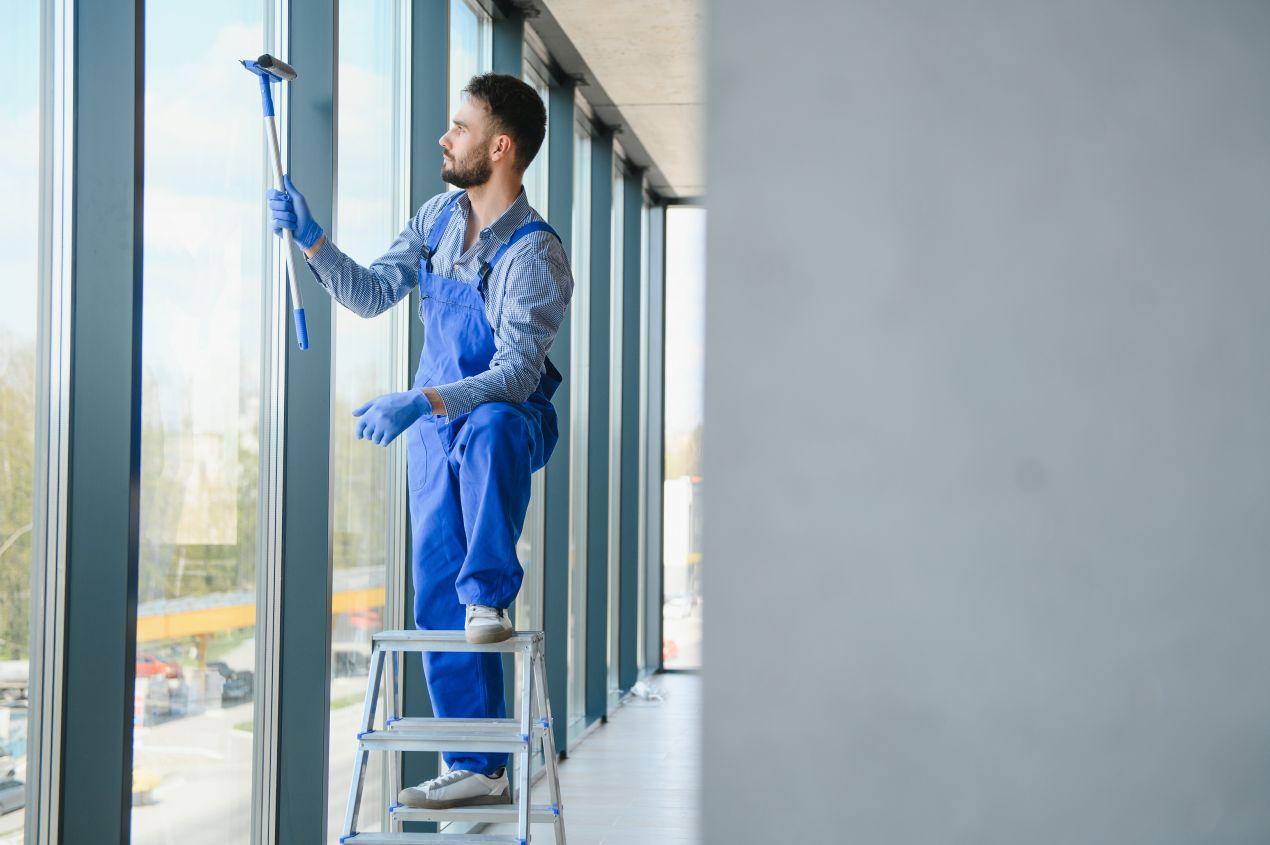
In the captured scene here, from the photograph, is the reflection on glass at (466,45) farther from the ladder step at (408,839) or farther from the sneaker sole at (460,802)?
the ladder step at (408,839)

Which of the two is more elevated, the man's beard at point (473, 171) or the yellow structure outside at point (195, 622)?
the man's beard at point (473, 171)

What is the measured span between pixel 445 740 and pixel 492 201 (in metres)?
1.00

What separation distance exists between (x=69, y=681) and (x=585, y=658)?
3748mm

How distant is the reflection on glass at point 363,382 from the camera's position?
2725 mm

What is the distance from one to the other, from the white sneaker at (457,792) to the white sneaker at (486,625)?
291 millimetres

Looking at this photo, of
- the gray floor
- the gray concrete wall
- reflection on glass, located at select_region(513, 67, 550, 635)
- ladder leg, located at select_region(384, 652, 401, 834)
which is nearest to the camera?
the gray concrete wall

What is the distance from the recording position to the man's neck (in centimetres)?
221

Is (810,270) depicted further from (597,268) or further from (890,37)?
(597,268)

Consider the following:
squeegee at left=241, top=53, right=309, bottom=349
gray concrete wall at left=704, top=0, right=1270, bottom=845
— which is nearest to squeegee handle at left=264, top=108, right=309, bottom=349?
squeegee at left=241, top=53, right=309, bottom=349

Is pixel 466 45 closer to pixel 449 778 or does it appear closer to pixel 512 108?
pixel 512 108

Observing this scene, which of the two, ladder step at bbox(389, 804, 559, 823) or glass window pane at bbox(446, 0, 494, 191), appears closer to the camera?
ladder step at bbox(389, 804, 559, 823)

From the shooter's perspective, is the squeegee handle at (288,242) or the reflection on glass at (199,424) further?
the reflection on glass at (199,424)

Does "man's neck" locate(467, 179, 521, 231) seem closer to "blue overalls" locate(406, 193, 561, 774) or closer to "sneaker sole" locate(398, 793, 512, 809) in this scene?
"blue overalls" locate(406, 193, 561, 774)

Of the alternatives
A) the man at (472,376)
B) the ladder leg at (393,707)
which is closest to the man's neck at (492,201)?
the man at (472,376)
